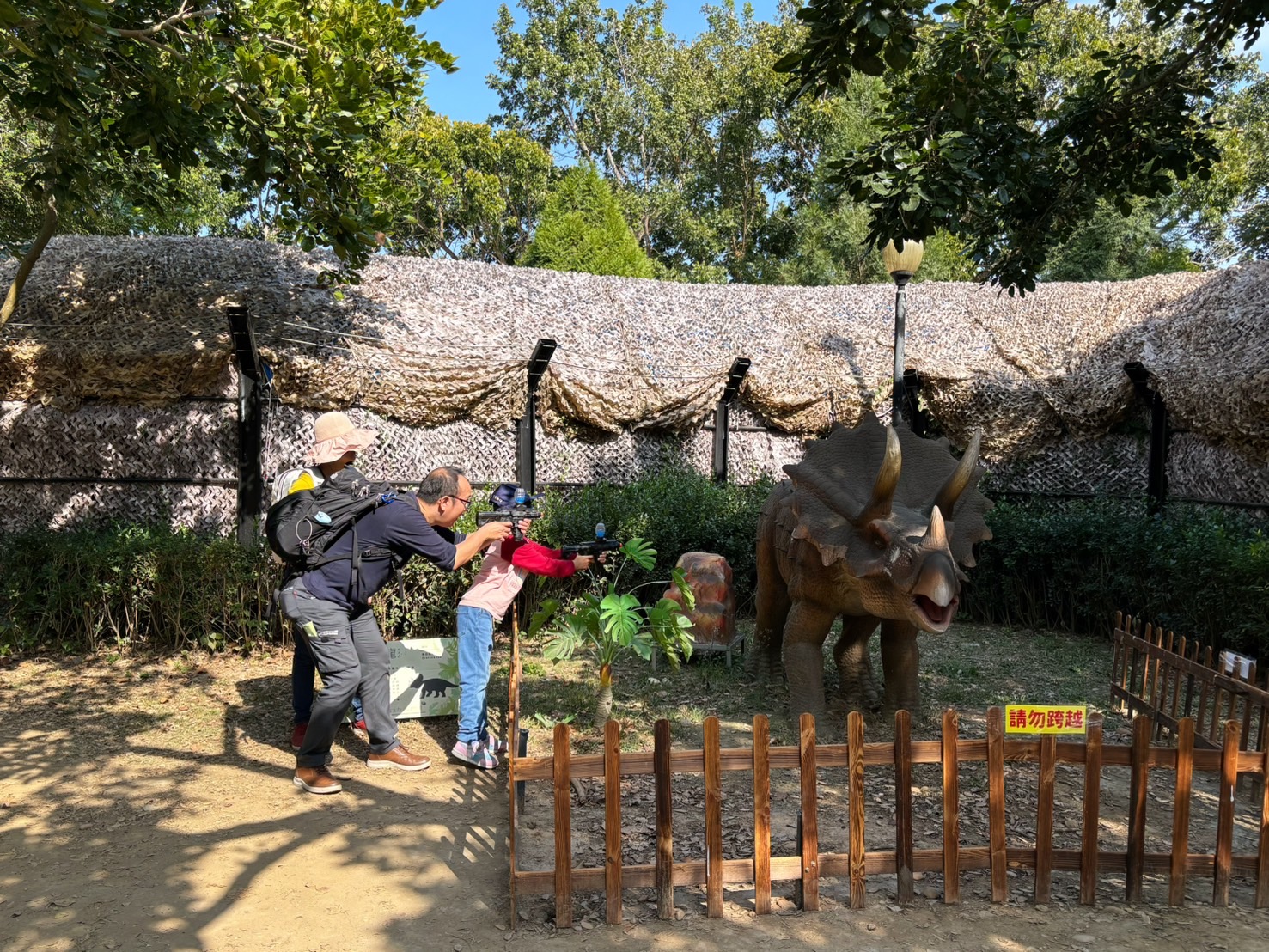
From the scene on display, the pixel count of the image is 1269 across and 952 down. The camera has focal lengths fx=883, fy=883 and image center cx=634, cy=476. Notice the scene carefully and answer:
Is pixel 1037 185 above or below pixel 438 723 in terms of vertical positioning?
above

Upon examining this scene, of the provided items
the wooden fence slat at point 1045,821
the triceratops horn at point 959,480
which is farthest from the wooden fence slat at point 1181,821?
the triceratops horn at point 959,480

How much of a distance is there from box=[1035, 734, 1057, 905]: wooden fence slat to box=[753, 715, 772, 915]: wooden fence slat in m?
1.10

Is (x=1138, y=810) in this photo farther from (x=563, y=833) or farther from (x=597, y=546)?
(x=597, y=546)

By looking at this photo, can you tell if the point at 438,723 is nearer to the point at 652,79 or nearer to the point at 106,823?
the point at 106,823

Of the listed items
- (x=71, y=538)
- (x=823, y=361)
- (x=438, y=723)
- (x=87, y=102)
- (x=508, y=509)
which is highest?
(x=87, y=102)

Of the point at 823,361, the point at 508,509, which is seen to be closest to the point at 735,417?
the point at 823,361

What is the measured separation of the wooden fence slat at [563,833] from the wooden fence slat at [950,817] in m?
1.50

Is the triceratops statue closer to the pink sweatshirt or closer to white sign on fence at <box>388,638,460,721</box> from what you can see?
the pink sweatshirt

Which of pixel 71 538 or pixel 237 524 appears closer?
pixel 71 538

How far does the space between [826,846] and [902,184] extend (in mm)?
3968

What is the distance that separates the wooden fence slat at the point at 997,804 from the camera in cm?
353

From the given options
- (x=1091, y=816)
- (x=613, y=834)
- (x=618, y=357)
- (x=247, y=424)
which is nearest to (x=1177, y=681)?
(x=1091, y=816)

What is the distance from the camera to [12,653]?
7316mm

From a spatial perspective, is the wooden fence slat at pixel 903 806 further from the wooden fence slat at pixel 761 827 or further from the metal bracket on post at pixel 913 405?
the metal bracket on post at pixel 913 405
